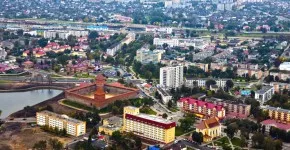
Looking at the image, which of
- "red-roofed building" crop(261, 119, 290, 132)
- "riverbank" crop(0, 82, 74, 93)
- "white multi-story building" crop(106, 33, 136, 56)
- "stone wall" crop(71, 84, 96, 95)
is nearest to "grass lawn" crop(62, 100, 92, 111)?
"stone wall" crop(71, 84, 96, 95)

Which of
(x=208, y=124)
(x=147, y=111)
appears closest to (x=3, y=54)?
(x=147, y=111)

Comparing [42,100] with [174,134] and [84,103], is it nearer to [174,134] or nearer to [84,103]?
[84,103]

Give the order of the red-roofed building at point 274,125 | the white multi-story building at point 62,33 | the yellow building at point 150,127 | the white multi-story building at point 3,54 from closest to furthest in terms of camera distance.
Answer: the yellow building at point 150,127, the red-roofed building at point 274,125, the white multi-story building at point 3,54, the white multi-story building at point 62,33

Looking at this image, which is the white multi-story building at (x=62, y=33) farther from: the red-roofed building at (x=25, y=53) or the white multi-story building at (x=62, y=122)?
the white multi-story building at (x=62, y=122)

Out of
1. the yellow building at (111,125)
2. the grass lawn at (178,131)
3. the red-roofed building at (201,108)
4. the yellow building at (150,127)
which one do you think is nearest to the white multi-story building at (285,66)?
the red-roofed building at (201,108)

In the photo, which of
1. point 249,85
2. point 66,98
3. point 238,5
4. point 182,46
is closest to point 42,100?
point 66,98

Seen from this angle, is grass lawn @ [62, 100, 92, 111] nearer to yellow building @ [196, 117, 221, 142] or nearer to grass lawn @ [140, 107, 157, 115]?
grass lawn @ [140, 107, 157, 115]
